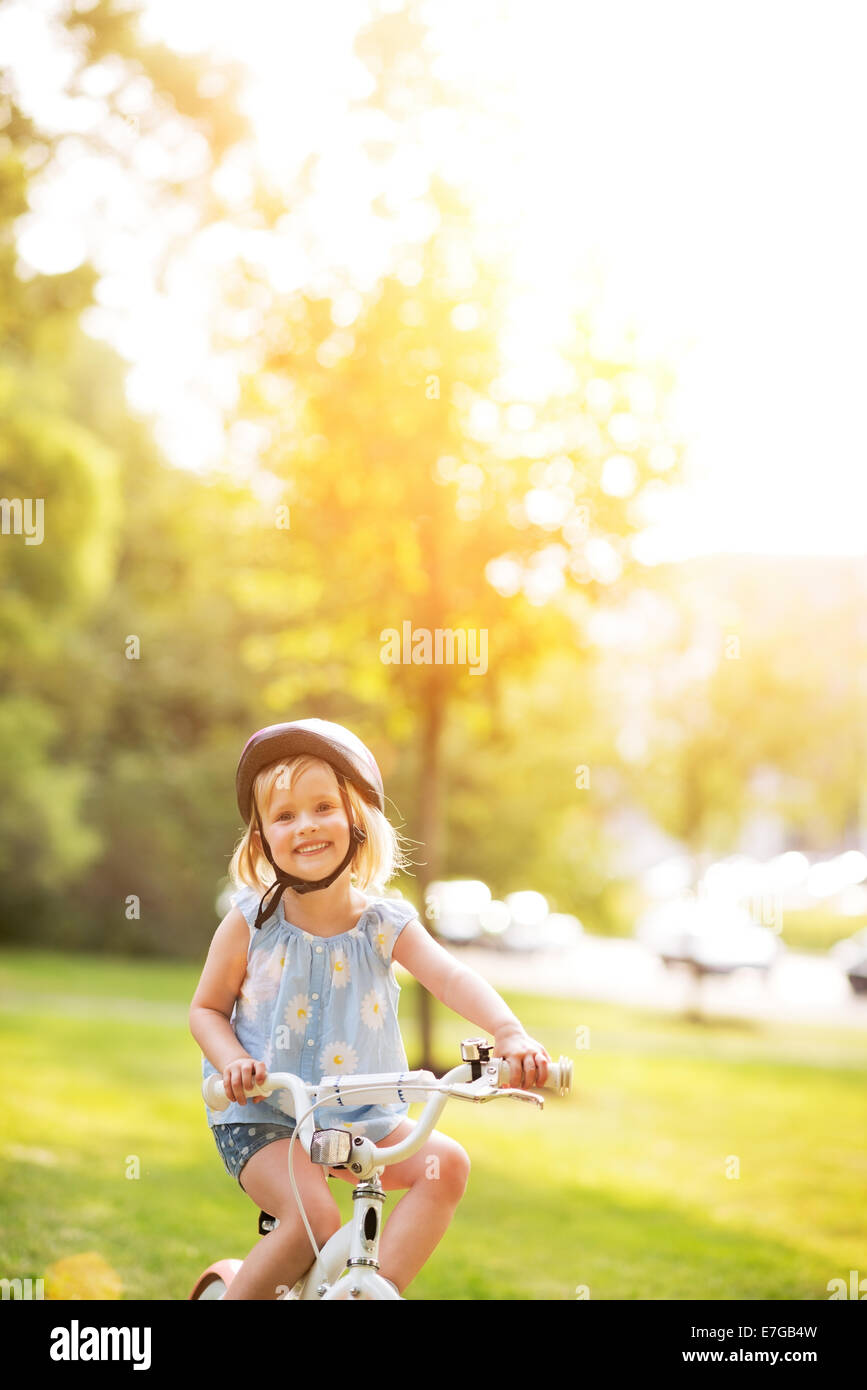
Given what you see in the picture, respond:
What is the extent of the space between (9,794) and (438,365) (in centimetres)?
1283

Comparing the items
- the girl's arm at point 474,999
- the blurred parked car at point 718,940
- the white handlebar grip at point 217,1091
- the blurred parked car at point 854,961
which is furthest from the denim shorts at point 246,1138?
the blurred parked car at point 854,961

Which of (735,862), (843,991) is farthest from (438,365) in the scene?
(735,862)

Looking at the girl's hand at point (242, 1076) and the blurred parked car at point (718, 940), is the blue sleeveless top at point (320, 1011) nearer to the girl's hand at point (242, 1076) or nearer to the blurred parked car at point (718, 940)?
the girl's hand at point (242, 1076)

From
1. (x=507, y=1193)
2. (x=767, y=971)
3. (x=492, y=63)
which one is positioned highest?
(x=492, y=63)

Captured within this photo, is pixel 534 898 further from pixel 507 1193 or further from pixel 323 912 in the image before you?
pixel 323 912

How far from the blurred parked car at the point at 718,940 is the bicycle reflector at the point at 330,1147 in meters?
17.3

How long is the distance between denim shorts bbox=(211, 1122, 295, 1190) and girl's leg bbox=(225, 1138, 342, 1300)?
0.01m

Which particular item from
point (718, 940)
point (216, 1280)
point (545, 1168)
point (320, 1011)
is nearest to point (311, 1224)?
point (320, 1011)

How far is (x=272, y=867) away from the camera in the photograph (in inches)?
110

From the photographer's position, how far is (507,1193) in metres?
6.75

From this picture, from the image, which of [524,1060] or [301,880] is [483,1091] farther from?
[301,880]

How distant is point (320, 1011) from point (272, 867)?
31 cm

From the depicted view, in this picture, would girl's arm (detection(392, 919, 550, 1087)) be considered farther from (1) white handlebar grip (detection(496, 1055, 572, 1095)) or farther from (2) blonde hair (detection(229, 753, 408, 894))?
(2) blonde hair (detection(229, 753, 408, 894))

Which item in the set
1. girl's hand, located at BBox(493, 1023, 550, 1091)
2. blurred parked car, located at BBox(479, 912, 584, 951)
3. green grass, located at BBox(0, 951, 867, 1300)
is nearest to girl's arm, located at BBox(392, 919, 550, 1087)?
girl's hand, located at BBox(493, 1023, 550, 1091)
